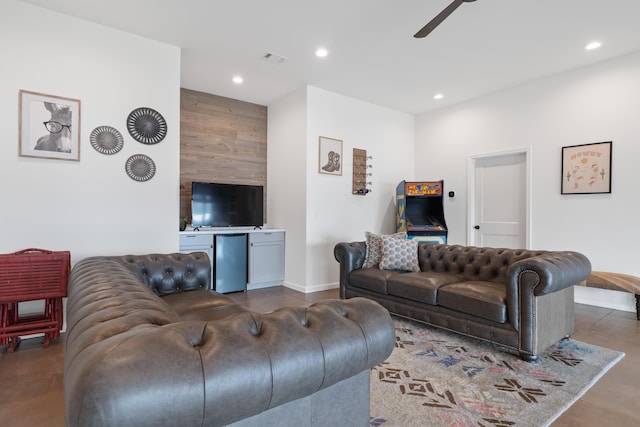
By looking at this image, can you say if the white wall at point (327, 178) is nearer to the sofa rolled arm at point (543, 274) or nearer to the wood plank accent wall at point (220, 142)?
the wood plank accent wall at point (220, 142)

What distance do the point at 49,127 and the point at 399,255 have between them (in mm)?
3715

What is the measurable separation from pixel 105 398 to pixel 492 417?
2.00 meters

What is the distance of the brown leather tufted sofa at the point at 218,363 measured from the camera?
2.16ft

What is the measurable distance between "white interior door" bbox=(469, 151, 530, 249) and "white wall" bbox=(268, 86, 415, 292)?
4.41ft

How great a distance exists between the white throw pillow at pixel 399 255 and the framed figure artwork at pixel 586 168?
2.35 metres

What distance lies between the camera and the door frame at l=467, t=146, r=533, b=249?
4.70m

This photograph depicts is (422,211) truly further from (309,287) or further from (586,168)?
(309,287)

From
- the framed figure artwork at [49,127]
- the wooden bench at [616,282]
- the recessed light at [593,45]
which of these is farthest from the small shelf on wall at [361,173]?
the framed figure artwork at [49,127]

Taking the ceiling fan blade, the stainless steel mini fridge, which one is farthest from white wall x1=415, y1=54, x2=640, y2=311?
the stainless steel mini fridge

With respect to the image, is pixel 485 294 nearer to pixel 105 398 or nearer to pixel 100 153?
pixel 105 398

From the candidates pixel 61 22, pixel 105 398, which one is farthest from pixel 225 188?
pixel 105 398

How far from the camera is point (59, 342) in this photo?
2.90 meters

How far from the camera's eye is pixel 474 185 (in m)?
5.45

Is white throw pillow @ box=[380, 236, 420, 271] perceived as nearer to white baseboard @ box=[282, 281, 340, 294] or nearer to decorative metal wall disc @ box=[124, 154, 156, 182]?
white baseboard @ box=[282, 281, 340, 294]
